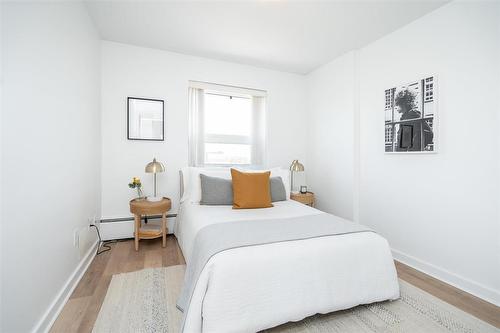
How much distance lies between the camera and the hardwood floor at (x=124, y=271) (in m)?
1.54

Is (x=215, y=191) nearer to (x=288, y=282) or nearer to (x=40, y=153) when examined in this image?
(x=288, y=282)

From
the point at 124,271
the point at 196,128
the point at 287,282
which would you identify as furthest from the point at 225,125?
the point at 287,282

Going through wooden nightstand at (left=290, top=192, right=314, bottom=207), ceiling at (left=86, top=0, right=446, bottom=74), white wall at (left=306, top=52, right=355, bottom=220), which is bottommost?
wooden nightstand at (left=290, top=192, right=314, bottom=207)

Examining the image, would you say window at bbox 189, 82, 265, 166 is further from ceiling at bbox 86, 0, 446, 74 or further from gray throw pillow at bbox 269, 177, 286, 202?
gray throw pillow at bbox 269, 177, 286, 202

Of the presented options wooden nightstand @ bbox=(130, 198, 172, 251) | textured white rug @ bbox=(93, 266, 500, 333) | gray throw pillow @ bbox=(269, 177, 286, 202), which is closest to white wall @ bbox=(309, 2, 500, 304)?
textured white rug @ bbox=(93, 266, 500, 333)

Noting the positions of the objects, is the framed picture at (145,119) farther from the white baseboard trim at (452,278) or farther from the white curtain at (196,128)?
the white baseboard trim at (452,278)

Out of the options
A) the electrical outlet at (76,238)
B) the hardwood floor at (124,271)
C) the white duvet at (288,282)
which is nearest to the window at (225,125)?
the hardwood floor at (124,271)

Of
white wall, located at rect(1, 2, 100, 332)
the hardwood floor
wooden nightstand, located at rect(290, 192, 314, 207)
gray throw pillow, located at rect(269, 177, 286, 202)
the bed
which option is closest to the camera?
white wall, located at rect(1, 2, 100, 332)

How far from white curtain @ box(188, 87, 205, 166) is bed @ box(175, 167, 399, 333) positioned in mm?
1746

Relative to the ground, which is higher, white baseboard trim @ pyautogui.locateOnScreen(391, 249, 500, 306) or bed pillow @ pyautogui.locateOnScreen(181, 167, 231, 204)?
bed pillow @ pyautogui.locateOnScreen(181, 167, 231, 204)

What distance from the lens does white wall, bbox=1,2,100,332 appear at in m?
1.12

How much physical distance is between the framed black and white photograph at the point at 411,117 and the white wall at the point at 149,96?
69.5 inches

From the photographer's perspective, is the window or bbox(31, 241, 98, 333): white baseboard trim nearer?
bbox(31, 241, 98, 333): white baseboard trim

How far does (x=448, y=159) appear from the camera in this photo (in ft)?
6.87
